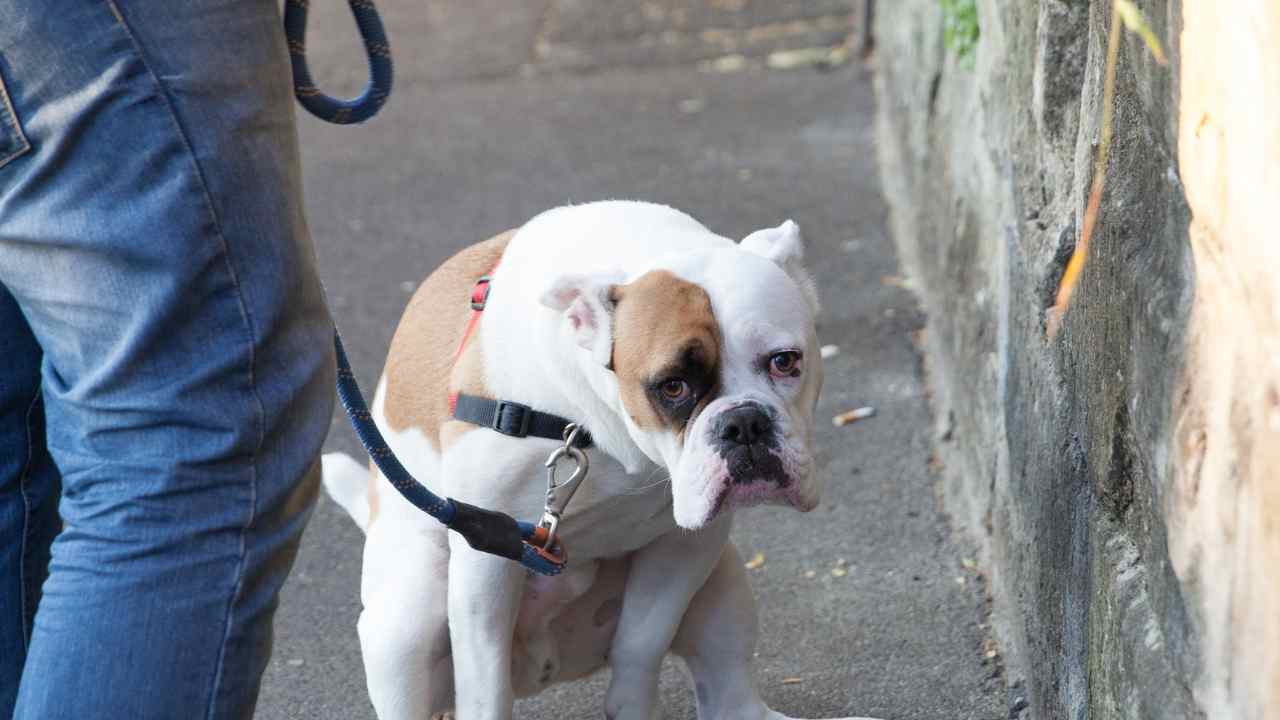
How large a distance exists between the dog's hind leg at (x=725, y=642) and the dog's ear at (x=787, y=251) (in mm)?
597

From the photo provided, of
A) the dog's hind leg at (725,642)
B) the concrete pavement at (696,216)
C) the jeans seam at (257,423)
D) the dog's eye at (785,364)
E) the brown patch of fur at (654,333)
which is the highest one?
the jeans seam at (257,423)

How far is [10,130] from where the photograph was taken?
1.73 meters

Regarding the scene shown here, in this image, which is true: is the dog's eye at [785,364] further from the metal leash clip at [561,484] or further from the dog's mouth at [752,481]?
the metal leash clip at [561,484]

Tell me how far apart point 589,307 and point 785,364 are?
335 millimetres

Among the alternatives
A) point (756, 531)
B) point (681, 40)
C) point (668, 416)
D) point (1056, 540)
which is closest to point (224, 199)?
point (668, 416)

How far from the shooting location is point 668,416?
7.92ft

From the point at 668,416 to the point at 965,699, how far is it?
1.06 m

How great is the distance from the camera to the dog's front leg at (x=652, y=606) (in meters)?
2.78

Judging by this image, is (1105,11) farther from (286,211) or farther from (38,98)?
(38,98)

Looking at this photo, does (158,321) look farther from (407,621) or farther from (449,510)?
(407,621)

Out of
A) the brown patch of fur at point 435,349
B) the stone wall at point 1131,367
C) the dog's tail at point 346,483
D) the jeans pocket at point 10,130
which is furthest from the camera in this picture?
the dog's tail at point 346,483

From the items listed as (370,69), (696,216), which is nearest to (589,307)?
(370,69)

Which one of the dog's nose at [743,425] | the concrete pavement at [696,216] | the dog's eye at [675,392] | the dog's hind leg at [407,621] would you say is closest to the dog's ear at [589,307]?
the dog's eye at [675,392]

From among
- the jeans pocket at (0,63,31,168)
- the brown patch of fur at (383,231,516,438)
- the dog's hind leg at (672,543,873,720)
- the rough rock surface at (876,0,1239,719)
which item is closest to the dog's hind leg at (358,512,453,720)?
the brown patch of fur at (383,231,516,438)
